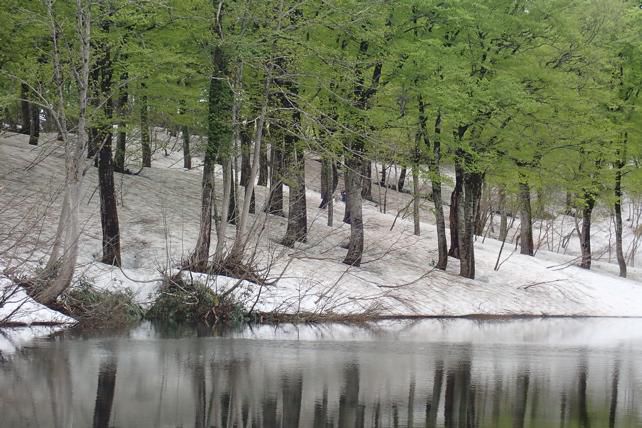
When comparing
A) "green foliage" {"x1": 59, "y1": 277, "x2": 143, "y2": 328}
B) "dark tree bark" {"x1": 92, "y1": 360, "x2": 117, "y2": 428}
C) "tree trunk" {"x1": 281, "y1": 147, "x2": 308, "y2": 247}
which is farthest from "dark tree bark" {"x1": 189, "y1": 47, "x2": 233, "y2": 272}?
"dark tree bark" {"x1": 92, "y1": 360, "x2": 117, "y2": 428}

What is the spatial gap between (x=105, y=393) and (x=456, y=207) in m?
22.0

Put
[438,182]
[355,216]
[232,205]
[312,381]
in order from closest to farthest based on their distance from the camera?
1. [312,381]
2. [355,216]
3. [438,182]
4. [232,205]

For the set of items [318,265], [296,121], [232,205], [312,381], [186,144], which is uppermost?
[296,121]

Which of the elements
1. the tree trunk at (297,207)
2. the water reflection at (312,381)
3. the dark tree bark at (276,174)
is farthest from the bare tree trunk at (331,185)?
the water reflection at (312,381)

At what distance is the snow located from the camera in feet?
80.4

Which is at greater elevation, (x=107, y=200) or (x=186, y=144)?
(x=107, y=200)

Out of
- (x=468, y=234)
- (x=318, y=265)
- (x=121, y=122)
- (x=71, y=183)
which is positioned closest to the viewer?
(x=71, y=183)

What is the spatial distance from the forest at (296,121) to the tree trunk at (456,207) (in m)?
0.10

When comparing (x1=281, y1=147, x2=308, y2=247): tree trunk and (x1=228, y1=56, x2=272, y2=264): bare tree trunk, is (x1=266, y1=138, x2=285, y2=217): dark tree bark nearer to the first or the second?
(x1=281, y1=147, x2=308, y2=247): tree trunk

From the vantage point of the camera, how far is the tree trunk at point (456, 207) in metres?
31.8

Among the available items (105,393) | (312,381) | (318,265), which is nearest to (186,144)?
(318,265)

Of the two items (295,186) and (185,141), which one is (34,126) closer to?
(185,141)

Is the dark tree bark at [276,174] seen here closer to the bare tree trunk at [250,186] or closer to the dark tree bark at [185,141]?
the bare tree trunk at [250,186]

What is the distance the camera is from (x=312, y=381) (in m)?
14.3
